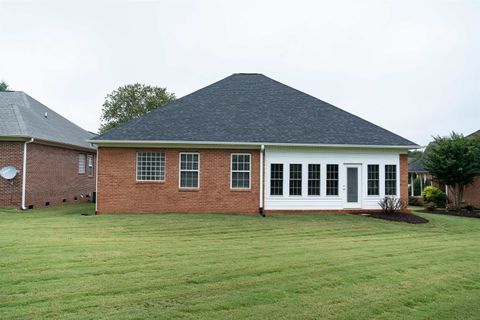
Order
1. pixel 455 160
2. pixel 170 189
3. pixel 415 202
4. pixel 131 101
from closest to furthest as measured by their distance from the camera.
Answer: pixel 170 189
pixel 455 160
pixel 415 202
pixel 131 101

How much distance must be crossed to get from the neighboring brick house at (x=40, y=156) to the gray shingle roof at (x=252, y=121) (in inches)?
177

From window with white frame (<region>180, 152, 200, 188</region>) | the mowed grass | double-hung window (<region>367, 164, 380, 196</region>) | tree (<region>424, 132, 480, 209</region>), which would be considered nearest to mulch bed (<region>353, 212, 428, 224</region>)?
double-hung window (<region>367, 164, 380, 196</region>)

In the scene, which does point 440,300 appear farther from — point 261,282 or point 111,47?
point 111,47

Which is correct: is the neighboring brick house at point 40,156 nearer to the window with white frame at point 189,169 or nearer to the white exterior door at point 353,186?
the window with white frame at point 189,169

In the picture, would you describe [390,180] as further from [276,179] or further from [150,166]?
[150,166]

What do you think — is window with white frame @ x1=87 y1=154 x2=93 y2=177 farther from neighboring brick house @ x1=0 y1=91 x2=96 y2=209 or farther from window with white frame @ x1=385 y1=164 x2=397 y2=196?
window with white frame @ x1=385 y1=164 x2=397 y2=196

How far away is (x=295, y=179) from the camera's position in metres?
17.5

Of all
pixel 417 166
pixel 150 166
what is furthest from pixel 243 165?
pixel 417 166

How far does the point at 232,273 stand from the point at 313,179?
1144cm

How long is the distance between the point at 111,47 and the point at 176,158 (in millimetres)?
8232

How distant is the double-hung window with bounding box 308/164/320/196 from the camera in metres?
17.5

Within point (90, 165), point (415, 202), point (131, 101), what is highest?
point (131, 101)

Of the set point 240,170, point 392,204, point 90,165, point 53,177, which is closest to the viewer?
point 240,170

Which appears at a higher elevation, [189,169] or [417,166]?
[417,166]
